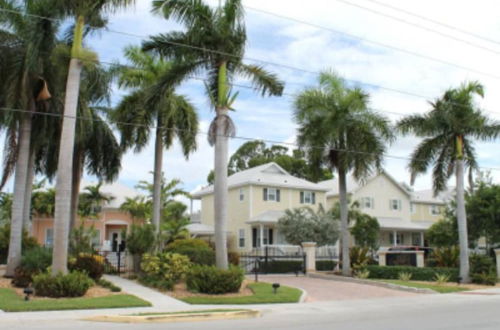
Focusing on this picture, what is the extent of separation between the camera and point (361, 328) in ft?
38.1

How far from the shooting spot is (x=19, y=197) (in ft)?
69.7

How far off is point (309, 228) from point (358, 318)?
21742 millimetres

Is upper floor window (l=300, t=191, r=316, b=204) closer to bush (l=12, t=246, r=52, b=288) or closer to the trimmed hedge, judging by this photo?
the trimmed hedge

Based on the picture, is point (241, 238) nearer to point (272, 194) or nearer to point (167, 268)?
point (272, 194)

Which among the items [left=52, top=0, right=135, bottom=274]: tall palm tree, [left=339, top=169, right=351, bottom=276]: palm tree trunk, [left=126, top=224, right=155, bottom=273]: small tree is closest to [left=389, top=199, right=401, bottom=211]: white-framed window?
[left=339, top=169, right=351, bottom=276]: palm tree trunk

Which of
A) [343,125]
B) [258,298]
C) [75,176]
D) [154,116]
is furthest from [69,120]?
[343,125]

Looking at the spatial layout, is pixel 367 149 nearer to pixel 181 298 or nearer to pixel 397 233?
pixel 181 298

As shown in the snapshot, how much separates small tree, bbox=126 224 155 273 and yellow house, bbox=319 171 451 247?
26.7 meters

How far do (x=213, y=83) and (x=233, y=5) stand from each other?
9.78ft

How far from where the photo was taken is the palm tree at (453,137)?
26438mm

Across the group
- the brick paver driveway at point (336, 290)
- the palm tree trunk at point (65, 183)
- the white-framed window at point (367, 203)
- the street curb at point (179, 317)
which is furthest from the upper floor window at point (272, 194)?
the street curb at point (179, 317)

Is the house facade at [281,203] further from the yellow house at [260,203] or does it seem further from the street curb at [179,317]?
the street curb at [179,317]

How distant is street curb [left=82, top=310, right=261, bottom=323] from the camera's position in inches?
506

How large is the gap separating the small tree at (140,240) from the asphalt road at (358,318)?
7954 millimetres
